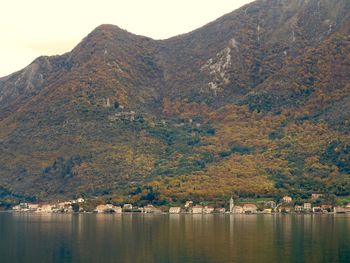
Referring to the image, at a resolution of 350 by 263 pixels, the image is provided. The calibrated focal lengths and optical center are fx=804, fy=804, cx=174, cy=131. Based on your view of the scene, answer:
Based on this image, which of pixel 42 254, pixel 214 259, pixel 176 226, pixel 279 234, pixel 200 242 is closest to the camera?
pixel 214 259

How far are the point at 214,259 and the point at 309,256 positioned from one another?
1276cm

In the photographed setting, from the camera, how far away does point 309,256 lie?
10288cm

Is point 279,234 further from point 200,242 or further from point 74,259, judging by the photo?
point 74,259

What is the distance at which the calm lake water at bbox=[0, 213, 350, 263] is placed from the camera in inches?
4033

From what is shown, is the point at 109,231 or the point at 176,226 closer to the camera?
the point at 109,231

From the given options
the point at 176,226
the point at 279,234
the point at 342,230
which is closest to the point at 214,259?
the point at 279,234

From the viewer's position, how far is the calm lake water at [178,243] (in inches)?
4033

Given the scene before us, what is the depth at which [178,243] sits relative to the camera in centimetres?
12019

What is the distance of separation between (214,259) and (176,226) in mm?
62567

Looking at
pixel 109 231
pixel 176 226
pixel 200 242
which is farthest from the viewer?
pixel 176 226

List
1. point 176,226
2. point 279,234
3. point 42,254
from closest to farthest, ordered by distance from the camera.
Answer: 1. point 42,254
2. point 279,234
3. point 176,226

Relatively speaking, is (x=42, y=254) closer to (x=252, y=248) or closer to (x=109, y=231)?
(x=252, y=248)

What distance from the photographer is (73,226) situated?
164 metres

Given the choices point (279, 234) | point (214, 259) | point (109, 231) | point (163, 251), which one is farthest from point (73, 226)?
point (214, 259)
